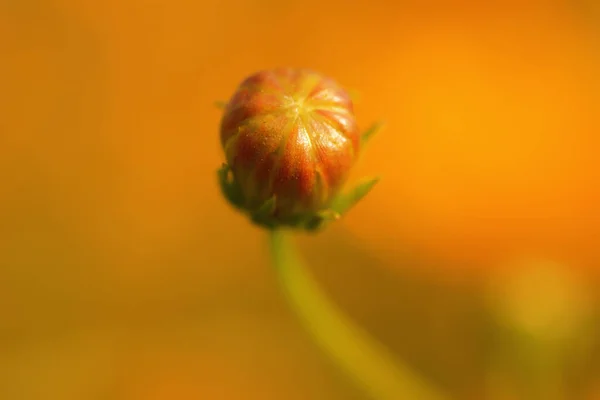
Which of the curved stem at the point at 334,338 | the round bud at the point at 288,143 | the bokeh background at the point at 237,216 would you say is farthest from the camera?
the bokeh background at the point at 237,216

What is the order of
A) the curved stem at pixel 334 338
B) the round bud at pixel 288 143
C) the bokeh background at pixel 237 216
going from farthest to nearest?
the bokeh background at pixel 237 216 → the curved stem at pixel 334 338 → the round bud at pixel 288 143

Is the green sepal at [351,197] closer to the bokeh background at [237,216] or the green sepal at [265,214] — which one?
the green sepal at [265,214]

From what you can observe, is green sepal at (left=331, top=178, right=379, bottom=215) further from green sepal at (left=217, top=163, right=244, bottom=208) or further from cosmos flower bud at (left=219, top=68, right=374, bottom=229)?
green sepal at (left=217, top=163, right=244, bottom=208)

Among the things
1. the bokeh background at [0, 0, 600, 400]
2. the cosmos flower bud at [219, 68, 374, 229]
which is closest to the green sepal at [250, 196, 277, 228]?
the cosmos flower bud at [219, 68, 374, 229]

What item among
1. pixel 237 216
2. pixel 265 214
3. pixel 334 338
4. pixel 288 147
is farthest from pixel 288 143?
pixel 237 216

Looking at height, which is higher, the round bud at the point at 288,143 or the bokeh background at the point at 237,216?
the bokeh background at the point at 237,216

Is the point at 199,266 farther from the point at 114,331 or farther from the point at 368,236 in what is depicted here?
the point at 368,236

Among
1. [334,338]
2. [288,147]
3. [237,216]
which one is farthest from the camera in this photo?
[237,216]

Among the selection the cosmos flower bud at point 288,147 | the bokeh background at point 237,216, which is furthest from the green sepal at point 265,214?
the bokeh background at point 237,216

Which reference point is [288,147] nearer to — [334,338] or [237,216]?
[334,338]
